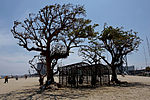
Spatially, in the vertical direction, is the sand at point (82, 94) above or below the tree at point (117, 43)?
below

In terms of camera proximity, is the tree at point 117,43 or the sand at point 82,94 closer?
the sand at point 82,94

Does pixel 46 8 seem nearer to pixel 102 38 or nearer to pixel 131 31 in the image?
pixel 102 38

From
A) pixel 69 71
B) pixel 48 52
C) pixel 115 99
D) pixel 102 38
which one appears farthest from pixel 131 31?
pixel 115 99

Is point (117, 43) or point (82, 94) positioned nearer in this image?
point (82, 94)

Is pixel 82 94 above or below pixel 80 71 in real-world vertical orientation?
below

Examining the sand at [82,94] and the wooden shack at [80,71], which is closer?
the sand at [82,94]

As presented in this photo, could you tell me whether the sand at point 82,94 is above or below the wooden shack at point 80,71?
below

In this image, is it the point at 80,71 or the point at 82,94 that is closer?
the point at 82,94

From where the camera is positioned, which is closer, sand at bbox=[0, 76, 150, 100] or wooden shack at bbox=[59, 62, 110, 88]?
sand at bbox=[0, 76, 150, 100]

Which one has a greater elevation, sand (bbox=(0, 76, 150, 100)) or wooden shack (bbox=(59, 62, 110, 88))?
wooden shack (bbox=(59, 62, 110, 88))

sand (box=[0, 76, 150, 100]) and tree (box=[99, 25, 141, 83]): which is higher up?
tree (box=[99, 25, 141, 83])

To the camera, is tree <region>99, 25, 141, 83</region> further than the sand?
Yes

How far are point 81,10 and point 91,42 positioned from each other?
17.1 ft

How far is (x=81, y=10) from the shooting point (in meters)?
15.8
